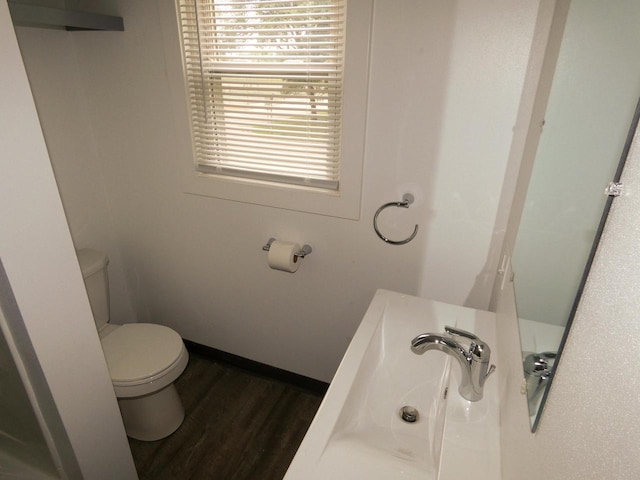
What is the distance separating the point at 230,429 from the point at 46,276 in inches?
50.7

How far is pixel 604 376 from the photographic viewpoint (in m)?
0.44

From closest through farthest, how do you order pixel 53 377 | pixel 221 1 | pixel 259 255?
Answer: pixel 53 377, pixel 221 1, pixel 259 255

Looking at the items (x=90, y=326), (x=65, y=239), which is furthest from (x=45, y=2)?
(x=90, y=326)

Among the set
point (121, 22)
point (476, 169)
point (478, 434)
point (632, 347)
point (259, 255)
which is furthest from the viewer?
point (259, 255)

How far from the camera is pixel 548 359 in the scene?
0.67 m

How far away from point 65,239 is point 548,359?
1.11 m

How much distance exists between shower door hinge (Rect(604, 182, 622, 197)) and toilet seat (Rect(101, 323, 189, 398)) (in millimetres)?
1734

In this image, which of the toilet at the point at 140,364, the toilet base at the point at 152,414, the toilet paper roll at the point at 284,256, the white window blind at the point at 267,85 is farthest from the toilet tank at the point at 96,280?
the toilet paper roll at the point at 284,256

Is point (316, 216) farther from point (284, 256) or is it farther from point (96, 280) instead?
point (96, 280)

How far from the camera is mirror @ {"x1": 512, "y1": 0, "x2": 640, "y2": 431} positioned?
56 cm

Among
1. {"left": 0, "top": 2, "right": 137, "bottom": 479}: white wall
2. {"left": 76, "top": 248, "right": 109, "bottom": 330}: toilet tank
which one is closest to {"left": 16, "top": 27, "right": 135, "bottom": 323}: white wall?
{"left": 76, "top": 248, "right": 109, "bottom": 330}: toilet tank

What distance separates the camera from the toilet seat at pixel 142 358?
167cm

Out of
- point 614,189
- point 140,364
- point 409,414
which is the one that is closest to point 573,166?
point 614,189

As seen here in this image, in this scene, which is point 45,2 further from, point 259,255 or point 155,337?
point 155,337
